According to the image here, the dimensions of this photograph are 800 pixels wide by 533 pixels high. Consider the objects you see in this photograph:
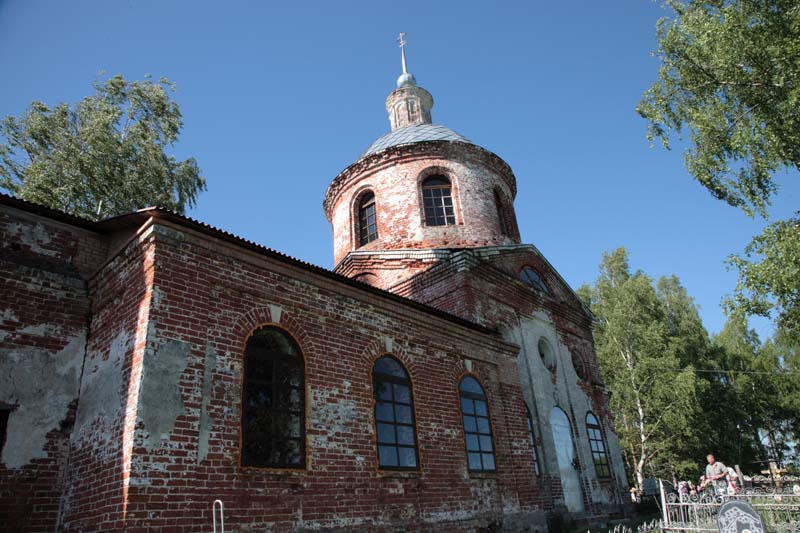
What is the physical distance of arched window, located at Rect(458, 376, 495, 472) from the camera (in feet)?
31.4

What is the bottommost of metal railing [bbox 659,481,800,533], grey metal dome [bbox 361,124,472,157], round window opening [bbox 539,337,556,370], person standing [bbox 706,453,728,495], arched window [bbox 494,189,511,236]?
metal railing [bbox 659,481,800,533]

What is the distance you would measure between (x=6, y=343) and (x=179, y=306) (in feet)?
7.23

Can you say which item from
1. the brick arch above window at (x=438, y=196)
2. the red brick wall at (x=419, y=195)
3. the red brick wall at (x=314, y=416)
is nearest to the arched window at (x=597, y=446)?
the red brick wall at (x=314, y=416)

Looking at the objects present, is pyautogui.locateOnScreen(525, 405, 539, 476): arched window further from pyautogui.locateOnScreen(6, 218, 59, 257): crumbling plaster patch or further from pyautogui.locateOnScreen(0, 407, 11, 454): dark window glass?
pyautogui.locateOnScreen(6, 218, 59, 257): crumbling plaster patch

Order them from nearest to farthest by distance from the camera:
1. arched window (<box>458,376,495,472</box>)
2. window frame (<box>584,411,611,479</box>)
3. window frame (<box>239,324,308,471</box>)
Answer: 1. window frame (<box>239,324,308,471</box>)
2. arched window (<box>458,376,495,472</box>)
3. window frame (<box>584,411,611,479</box>)

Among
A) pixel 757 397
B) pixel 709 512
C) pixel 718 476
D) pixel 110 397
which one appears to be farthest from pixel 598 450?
pixel 757 397

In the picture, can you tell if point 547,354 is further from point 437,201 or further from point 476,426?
point 437,201

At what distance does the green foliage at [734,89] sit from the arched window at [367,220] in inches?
325

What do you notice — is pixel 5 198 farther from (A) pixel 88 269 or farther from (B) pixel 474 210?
(B) pixel 474 210

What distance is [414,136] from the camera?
17.8m

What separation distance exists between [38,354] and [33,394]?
19.8 inches

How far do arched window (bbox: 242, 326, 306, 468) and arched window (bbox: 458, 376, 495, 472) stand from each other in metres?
3.71

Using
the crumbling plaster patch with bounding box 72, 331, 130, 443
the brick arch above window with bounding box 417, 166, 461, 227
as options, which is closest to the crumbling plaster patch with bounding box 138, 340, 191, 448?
the crumbling plaster patch with bounding box 72, 331, 130, 443

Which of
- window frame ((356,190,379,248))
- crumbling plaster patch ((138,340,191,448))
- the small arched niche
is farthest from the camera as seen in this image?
window frame ((356,190,379,248))
